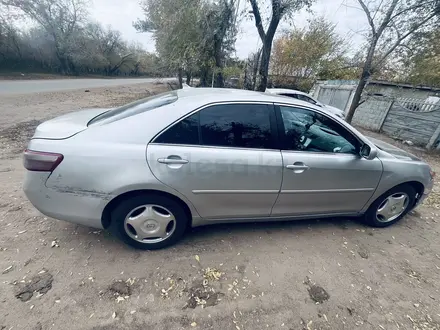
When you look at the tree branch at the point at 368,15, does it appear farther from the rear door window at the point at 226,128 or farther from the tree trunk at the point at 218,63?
the rear door window at the point at 226,128

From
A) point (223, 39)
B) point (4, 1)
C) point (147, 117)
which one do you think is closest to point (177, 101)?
point (147, 117)

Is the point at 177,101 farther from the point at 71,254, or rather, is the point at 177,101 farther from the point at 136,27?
the point at 136,27

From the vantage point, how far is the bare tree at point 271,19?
21.6 feet

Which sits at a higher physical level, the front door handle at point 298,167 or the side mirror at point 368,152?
the side mirror at point 368,152

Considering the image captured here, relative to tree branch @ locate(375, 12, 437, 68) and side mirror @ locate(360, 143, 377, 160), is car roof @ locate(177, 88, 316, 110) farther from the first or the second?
tree branch @ locate(375, 12, 437, 68)

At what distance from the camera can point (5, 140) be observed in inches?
198

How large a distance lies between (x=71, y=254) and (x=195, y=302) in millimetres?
1329

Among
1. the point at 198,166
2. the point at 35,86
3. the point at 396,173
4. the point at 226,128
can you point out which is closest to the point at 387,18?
the point at 396,173

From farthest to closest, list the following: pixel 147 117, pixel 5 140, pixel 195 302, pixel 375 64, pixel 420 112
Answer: pixel 420 112, pixel 375 64, pixel 5 140, pixel 147 117, pixel 195 302

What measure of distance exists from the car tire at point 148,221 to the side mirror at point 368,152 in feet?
6.61

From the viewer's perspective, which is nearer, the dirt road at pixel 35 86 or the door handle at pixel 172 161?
the door handle at pixel 172 161

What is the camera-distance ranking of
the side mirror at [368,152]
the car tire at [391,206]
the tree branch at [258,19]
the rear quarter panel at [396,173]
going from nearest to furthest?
the side mirror at [368,152], the rear quarter panel at [396,173], the car tire at [391,206], the tree branch at [258,19]

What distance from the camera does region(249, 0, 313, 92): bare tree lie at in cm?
659

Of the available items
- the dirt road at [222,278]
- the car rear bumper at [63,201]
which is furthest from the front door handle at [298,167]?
the car rear bumper at [63,201]
